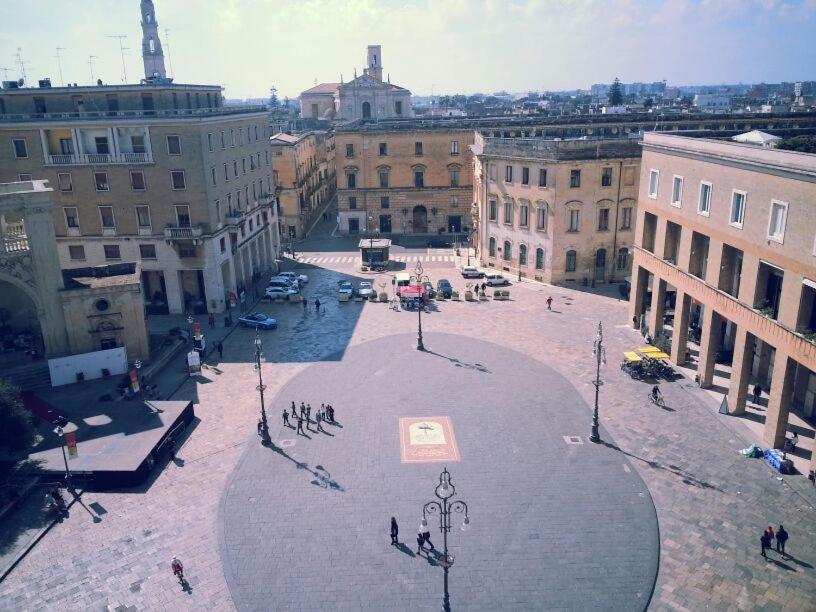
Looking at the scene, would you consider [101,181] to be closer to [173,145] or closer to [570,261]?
[173,145]

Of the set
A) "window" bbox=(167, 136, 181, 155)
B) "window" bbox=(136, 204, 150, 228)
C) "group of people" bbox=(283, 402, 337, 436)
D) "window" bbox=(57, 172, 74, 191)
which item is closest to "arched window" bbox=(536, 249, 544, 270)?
"group of people" bbox=(283, 402, 337, 436)

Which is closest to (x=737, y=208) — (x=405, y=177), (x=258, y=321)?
(x=258, y=321)

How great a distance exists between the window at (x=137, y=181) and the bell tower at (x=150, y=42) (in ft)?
136

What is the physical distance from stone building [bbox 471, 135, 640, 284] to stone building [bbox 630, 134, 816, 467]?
39.6 feet

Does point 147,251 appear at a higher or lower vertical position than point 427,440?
higher

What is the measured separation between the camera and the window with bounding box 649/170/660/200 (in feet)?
135

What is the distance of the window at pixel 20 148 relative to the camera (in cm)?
4966

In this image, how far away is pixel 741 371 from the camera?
32.8 m

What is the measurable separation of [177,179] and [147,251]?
259 inches

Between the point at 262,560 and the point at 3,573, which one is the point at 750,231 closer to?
the point at 262,560

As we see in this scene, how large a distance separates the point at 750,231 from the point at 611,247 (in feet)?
86.3

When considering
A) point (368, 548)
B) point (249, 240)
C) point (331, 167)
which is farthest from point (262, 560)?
point (331, 167)

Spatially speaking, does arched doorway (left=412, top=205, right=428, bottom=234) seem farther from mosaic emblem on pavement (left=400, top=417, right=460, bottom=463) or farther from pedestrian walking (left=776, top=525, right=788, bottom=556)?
pedestrian walking (left=776, top=525, right=788, bottom=556)

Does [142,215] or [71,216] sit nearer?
[142,215]
